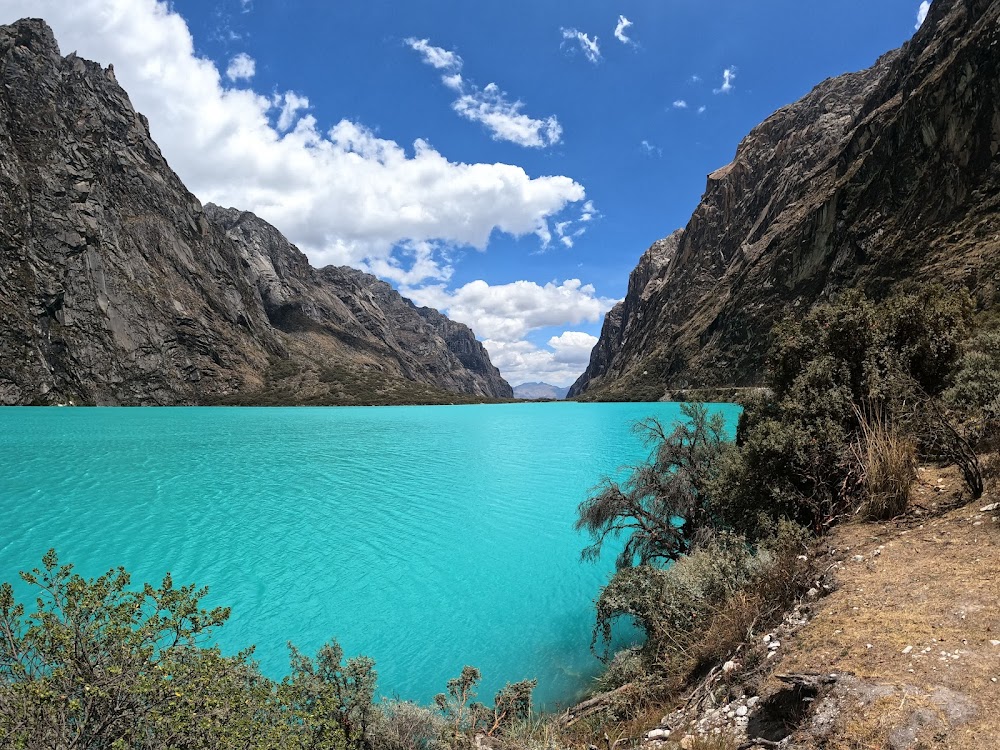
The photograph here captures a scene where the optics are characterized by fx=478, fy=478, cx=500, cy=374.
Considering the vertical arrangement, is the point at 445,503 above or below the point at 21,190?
below

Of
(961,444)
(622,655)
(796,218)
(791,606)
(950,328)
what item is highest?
(796,218)

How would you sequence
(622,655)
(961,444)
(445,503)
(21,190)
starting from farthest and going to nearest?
(21,190) → (445,503) → (622,655) → (961,444)

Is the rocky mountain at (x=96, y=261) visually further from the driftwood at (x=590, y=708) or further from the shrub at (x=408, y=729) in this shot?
the driftwood at (x=590, y=708)

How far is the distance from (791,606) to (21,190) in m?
190

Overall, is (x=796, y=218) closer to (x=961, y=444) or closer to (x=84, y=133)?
(x=961, y=444)

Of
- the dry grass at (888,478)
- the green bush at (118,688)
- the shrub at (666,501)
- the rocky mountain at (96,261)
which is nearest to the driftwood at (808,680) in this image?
the green bush at (118,688)

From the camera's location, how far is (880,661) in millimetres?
4910

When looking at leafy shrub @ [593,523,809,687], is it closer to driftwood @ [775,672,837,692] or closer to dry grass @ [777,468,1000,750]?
dry grass @ [777,468,1000,750]

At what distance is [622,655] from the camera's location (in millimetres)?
11453

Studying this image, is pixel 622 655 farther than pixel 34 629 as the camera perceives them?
Yes

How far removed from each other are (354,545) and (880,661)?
22.6 meters

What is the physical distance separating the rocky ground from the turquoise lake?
24.1 feet

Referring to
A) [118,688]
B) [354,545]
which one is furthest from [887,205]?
[118,688]

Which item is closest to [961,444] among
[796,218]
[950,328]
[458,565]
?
[950,328]
